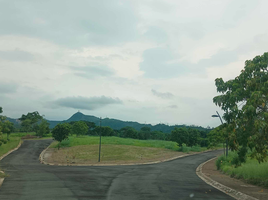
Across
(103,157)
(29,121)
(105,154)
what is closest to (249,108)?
(103,157)

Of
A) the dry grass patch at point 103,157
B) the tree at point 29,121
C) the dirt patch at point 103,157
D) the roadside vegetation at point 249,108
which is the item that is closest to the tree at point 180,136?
the dry grass patch at point 103,157

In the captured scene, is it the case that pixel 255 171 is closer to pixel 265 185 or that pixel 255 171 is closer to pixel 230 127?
pixel 265 185

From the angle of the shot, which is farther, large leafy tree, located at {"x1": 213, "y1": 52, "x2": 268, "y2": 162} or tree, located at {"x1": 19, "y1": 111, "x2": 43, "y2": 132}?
tree, located at {"x1": 19, "y1": 111, "x2": 43, "y2": 132}

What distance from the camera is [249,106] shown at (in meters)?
10.7

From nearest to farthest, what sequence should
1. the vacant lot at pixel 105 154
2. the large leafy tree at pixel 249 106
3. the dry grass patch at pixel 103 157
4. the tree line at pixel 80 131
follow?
the large leafy tree at pixel 249 106 → the dry grass patch at pixel 103 157 → the vacant lot at pixel 105 154 → the tree line at pixel 80 131

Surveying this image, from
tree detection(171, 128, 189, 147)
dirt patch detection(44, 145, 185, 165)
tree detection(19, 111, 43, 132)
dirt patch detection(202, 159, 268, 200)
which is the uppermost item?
tree detection(19, 111, 43, 132)

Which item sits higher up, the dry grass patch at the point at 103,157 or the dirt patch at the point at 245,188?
the dirt patch at the point at 245,188

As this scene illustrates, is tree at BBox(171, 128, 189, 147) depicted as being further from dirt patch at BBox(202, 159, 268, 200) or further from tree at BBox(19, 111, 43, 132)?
tree at BBox(19, 111, 43, 132)

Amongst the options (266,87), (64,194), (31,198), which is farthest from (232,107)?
(31,198)

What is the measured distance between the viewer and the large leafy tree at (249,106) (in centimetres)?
1118

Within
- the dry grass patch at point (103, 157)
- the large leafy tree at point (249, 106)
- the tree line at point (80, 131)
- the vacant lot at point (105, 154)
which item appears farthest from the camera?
the tree line at point (80, 131)

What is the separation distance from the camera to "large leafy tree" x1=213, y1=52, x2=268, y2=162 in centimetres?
1118

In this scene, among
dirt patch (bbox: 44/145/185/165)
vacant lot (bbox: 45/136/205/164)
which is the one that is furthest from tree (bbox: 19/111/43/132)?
dirt patch (bbox: 44/145/185/165)

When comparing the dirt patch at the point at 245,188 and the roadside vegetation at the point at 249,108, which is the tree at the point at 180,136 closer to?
the dirt patch at the point at 245,188
